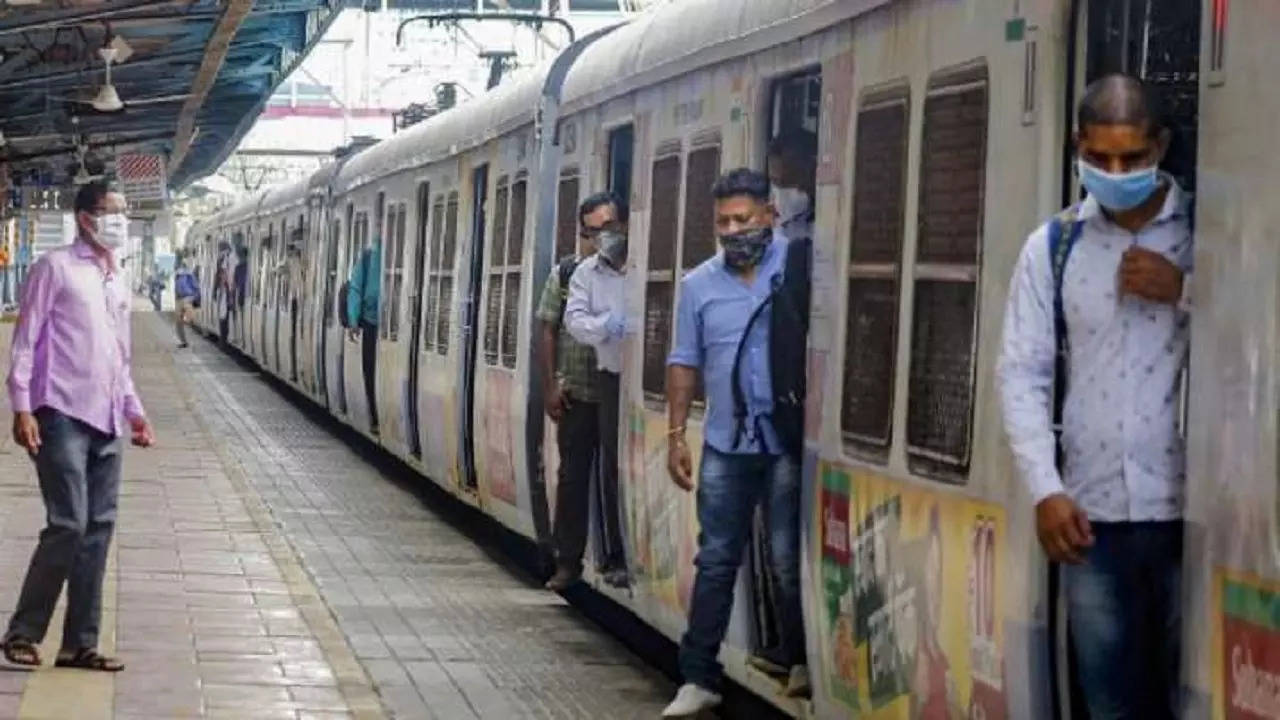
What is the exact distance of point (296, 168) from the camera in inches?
3039

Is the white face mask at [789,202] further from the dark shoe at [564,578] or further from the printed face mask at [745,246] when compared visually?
the dark shoe at [564,578]

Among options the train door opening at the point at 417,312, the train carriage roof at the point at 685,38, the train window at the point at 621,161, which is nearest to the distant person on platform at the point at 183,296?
the train door opening at the point at 417,312

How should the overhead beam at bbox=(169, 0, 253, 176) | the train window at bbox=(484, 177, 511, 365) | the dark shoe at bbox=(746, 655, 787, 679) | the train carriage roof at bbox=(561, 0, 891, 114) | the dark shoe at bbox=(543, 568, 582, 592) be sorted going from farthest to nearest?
the overhead beam at bbox=(169, 0, 253, 176) → the train window at bbox=(484, 177, 511, 365) → the dark shoe at bbox=(543, 568, 582, 592) → the dark shoe at bbox=(746, 655, 787, 679) → the train carriage roof at bbox=(561, 0, 891, 114)

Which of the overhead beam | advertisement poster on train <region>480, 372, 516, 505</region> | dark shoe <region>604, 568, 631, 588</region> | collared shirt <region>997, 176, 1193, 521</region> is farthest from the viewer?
the overhead beam

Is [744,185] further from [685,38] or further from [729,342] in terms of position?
[685,38]

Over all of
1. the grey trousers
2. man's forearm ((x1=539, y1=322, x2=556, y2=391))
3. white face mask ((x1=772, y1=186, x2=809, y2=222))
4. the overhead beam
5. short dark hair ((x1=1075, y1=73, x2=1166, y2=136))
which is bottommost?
the grey trousers

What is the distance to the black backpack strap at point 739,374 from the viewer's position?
28.8 feet

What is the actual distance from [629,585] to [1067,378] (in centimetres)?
565

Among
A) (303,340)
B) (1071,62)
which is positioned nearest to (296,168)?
(303,340)

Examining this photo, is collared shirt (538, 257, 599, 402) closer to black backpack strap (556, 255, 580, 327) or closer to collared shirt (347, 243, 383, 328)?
black backpack strap (556, 255, 580, 327)

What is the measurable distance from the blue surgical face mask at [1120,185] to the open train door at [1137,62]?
0.37 metres

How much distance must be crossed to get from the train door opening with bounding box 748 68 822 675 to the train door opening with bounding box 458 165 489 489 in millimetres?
6681

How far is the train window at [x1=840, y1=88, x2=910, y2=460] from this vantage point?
7398 mm

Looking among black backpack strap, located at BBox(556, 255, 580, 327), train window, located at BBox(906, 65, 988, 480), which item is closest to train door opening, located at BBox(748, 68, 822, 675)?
train window, located at BBox(906, 65, 988, 480)
